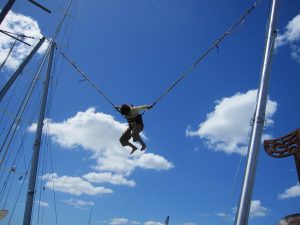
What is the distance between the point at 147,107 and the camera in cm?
1471

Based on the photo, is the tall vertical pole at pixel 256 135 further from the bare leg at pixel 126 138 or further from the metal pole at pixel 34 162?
the metal pole at pixel 34 162

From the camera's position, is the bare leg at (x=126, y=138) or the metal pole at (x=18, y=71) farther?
the bare leg at (x=126, y=138)

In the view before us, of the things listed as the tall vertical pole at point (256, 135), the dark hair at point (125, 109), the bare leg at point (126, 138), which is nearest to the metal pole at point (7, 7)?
the dark hair at point (125, 109)

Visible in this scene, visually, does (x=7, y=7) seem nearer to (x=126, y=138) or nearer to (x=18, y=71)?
(x=126, y=138)

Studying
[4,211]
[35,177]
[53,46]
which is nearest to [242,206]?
[35,177]

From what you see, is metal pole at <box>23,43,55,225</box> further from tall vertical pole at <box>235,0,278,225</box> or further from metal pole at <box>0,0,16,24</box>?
tall vertical pole at <box>235,0,278,225</box>

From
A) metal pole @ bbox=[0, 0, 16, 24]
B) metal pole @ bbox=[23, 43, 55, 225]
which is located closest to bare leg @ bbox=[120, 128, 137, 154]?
metal pole @ bbox=[23, 43, 55, 225]

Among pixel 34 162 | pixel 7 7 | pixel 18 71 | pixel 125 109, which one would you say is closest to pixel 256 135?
pixel 125 109

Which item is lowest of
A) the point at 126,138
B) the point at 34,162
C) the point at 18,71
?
the point at 34,162

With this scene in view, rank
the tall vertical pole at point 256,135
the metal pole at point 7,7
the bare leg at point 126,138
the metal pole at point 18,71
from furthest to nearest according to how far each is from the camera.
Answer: the bare leg at point 126,138 → the metal pole at point 18,71 → the metal pole at point 7,7 → the tall vertical pole at point 256,135

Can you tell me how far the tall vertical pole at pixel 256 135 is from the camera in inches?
305

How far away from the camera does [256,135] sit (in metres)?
8.56

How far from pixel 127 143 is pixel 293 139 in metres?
7.18

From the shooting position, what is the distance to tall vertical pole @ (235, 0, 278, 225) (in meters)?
7.74
